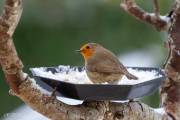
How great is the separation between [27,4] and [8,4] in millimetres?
2841

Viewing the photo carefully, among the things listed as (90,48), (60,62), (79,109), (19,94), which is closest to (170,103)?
(90,48)

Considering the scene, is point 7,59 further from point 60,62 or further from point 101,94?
point 60,62

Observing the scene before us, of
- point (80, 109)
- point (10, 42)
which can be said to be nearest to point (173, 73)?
point (80, 109)

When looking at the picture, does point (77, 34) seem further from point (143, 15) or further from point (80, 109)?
point (80, 109)

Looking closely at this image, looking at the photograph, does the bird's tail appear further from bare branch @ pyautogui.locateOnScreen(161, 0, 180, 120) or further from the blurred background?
the blurred background

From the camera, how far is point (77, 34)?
432cm

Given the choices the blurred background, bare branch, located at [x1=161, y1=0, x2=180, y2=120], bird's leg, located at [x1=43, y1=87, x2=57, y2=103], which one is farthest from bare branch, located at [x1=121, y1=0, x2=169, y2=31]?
the blurred background

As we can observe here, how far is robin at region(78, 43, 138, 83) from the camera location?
1.77 m

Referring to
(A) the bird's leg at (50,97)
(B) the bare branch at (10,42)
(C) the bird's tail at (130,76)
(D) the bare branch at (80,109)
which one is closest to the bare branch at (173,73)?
(D) the bare branch at (80,109)

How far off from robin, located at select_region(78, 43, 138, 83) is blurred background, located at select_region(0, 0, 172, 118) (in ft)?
6.92

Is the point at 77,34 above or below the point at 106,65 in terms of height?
below

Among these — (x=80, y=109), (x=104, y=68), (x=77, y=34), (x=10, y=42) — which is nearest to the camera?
(x=10, y=42)

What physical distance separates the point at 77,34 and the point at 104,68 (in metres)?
2.50

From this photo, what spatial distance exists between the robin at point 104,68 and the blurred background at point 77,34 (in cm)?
211
